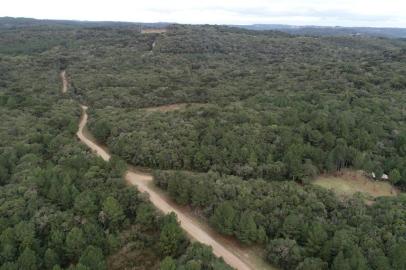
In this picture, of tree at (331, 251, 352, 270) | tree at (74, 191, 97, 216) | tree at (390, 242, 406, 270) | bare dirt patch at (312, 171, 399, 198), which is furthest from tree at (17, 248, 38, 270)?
bare dirt patch at (312, 171, 399, 198)

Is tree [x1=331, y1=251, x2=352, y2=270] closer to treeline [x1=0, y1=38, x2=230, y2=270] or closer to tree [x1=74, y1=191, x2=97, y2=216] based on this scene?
treeline [x1=0, y1=38, x2=230, y2=270]

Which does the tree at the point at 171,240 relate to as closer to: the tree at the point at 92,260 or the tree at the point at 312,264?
the tree at the point at 92,260

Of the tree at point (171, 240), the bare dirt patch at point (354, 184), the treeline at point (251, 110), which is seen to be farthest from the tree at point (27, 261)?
the bare dirt patch at point (354, 184)

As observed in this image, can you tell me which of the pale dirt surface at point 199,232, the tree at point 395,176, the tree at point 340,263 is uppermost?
the tree at point 395,176

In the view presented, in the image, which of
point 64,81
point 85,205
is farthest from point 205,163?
point 64,81

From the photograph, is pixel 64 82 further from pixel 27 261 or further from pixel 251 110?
pixel 27 261

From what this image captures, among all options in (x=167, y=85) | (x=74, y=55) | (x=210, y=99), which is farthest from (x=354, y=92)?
(x=74, y=55)

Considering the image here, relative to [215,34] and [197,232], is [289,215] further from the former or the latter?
[215,34]
